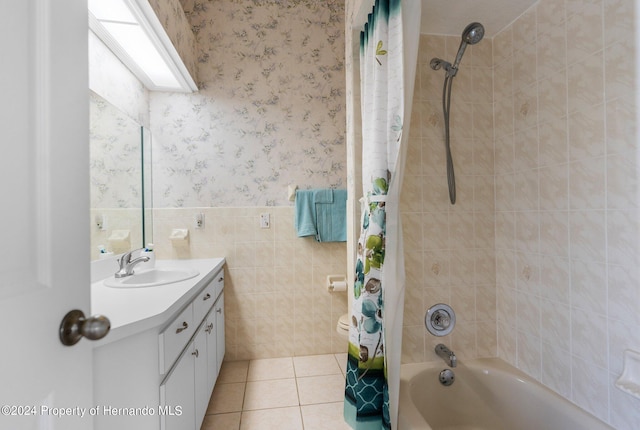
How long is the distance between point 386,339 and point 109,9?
1987mm

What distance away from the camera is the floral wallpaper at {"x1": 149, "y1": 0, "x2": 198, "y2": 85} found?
5.13ft

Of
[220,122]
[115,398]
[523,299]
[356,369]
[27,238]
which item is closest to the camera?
[27,238]

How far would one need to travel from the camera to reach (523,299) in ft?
5.12

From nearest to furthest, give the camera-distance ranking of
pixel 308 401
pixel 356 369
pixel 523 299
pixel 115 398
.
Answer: pixel 115 398, pixel 356 369, pixel 523 299, pixel 308 401

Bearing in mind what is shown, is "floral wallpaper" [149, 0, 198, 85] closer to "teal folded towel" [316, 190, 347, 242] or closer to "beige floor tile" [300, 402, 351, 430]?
"teal folded towel" [316, 190, 347, 242]

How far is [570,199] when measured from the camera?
1302mm

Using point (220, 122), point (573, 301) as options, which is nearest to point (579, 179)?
point (573, 301)

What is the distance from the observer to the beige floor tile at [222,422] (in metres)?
1.60

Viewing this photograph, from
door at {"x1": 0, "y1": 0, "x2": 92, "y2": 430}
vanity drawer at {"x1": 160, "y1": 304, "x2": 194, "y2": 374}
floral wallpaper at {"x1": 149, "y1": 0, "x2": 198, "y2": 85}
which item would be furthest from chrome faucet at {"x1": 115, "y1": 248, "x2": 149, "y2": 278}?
floral wallpaper at {"x1": 149, "y1": 0, "x2": 198, "y2": 85}

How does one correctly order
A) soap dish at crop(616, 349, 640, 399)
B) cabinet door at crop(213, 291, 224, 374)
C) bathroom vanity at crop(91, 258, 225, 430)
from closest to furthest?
bathroom vanity at crop(91, 258, 225, 430) → soap dish at crop(616, 349, 640, 399) → cabinet door at crop(213, 291, 224, 374)

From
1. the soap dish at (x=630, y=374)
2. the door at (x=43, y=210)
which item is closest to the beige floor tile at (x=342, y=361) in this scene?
the soap dish at (x=630, y=374)

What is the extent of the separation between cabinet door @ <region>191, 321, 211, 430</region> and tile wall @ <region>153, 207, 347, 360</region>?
706mm

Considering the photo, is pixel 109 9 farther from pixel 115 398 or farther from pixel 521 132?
pixel 521 132

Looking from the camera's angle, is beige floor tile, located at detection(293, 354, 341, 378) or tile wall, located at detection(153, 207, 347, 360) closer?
beige floor tile, located at detection(293, 354, 341, 378)
